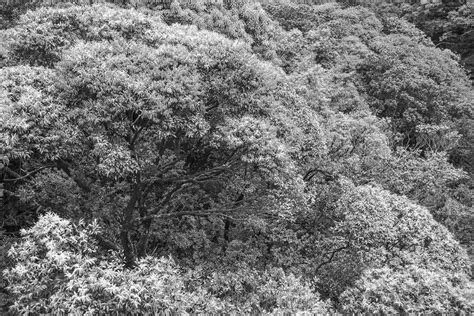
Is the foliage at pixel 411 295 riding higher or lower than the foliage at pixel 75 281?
lower

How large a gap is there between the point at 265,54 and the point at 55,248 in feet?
49.6

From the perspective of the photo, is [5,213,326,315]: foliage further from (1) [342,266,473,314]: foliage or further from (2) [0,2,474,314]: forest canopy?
(1) [342,266,473,314]: foliage

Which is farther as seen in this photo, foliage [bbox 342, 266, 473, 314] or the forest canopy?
foliage [bbox 342, 266, 473, 314]

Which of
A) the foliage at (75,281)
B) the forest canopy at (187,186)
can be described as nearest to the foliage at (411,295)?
the forest canopy at (187,186)

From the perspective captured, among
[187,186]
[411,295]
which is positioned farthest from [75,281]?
[411,295]

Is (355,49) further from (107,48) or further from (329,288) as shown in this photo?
(107,48)

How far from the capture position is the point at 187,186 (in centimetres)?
1350

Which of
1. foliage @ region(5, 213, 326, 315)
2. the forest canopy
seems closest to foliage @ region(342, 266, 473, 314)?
the forest canopy

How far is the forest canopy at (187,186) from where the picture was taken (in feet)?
31.8

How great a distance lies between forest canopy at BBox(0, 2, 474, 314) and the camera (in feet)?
31.8

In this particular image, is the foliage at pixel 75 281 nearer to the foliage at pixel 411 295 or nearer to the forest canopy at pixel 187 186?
the forest canopy at pixel 187 186

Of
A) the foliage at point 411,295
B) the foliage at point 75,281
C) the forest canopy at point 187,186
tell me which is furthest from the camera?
the foliage at point 411,295

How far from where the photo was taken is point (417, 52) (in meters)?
34.3

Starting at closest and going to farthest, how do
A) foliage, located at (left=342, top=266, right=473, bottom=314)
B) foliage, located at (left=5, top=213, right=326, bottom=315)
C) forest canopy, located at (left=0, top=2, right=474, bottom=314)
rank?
1. foliage, located at (left=5, top=213, right=326, bottom=315)
2. forest canopy, located at (left=0, top=2, right=474, bottom=314)
3. foliage, located at (left=342, top=266, right=473, bottom=314)
